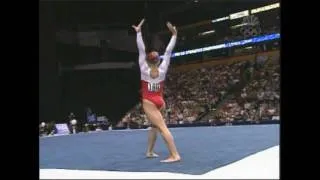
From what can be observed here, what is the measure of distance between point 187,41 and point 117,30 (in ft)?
12.3

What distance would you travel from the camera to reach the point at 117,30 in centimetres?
2122

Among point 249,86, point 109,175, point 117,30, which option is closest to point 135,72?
point 117,30

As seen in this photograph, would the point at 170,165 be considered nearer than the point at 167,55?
Yes

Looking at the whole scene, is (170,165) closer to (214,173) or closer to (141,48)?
(214,173)

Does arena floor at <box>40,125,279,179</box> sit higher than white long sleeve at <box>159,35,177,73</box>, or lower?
lower

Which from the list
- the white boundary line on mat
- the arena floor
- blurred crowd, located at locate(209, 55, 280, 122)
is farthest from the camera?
blurred crowd, located at locate(209, 55, 280, 122)

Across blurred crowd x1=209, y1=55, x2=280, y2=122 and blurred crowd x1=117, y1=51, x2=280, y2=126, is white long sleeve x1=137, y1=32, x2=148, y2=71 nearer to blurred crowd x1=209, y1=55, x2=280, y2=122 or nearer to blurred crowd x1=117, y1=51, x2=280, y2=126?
blurred crowd x1=209, y1=55, x2=280, y2=122

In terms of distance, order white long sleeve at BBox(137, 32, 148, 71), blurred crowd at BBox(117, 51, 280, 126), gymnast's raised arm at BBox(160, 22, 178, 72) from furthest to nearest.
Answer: blurred crowd at BBox(117, 51, 280, 126) < gymnast's raised arm at BBox(160, 22, 178, 72) < white long sleeve at BBox(137, 32, 148, 71)

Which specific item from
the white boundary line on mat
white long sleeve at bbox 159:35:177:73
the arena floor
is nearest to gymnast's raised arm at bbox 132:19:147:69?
white long sleeve at bbox 159:35:177:73

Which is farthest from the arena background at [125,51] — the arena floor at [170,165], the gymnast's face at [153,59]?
the gymnast's face at [153,59]

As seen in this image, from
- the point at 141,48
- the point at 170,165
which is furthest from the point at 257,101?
the point at 141,48

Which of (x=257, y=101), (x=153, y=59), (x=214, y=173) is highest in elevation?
(x=153, y=59)

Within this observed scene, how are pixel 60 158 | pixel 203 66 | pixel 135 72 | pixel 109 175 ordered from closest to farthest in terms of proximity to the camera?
pixel 109 175, pixel 60 158, pixel 135 72, pixel 203 66
